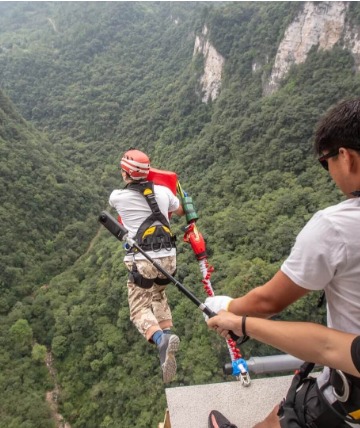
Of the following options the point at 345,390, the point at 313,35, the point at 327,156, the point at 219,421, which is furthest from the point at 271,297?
the point at 313,35

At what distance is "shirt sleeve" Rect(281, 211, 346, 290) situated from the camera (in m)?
1.74

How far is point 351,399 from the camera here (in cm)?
192

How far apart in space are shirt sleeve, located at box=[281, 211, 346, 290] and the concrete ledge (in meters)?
2.55

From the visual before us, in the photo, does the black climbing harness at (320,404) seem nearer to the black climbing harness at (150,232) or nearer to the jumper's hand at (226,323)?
the jumper's hand at (226,323)

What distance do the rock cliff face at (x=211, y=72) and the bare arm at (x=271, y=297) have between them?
215ft

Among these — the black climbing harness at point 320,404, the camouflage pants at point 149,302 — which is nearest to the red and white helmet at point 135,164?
the camouflage pants at point 149,302

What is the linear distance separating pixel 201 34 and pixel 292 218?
2083 inches

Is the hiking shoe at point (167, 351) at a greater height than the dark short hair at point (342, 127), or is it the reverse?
the dark short hair at point (342, 127)

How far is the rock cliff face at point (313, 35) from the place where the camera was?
1810 inches

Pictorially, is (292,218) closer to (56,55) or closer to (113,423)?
(113,423)

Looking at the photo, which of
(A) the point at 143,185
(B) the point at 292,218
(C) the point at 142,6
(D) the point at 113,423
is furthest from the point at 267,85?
(C) the point at 142,6

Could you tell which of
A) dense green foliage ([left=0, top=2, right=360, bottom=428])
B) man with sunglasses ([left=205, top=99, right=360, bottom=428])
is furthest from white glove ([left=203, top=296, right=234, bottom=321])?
dense green foliage ([left=0, top=2, right=360, bottom=428])

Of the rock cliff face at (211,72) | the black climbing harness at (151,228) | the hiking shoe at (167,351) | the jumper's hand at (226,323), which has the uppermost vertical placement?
the rock cliff face at (211,72)

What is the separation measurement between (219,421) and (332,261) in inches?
102
